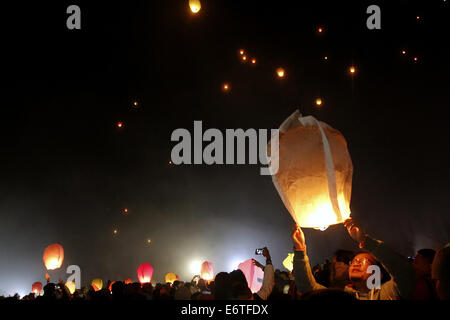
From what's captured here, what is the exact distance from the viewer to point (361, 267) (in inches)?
92.3

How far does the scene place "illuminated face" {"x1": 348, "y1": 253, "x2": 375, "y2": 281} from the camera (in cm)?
232

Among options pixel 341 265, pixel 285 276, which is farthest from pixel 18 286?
pixel 341 265

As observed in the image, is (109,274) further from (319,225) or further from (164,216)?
(319,225)

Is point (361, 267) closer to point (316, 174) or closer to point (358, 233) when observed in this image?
point (358, 233)

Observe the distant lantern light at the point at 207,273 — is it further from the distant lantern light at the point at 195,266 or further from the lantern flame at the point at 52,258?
the distant lantern light at the point at 195,266

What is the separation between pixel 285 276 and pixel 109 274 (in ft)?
40.9

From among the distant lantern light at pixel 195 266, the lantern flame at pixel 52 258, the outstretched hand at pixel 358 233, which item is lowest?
the distant lantern light at pixel 195 266

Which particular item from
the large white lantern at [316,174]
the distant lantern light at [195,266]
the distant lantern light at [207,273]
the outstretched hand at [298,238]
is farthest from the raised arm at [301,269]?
the distant lantern light at [195,266]

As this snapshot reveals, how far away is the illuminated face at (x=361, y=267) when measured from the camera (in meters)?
2.32

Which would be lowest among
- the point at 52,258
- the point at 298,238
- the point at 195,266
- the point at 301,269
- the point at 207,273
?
the point at 195,266

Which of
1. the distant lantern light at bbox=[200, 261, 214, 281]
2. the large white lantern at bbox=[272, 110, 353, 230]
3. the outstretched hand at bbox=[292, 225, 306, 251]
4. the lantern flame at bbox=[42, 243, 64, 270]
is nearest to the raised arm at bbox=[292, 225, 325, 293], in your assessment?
the outstretched hand at bbox=[292, 225, 306, 251]

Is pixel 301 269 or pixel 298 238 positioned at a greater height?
pixel 298 238

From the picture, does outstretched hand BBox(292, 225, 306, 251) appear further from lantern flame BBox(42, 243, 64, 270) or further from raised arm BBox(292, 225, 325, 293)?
lantern flame BBox(42, 243, 64, 270)

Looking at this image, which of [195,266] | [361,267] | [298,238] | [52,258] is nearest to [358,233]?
[361,267]
